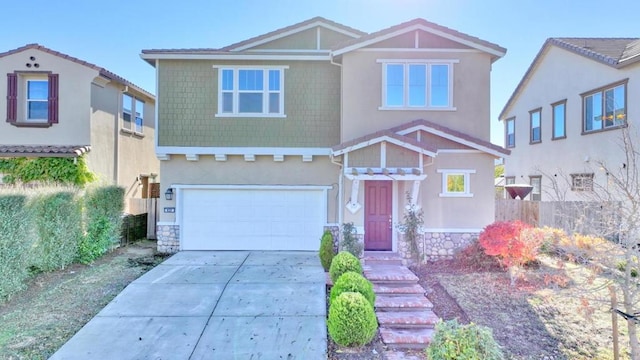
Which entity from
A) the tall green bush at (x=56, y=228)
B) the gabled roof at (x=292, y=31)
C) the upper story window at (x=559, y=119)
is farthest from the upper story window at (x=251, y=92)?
the upper story window at (x=559, y=119)

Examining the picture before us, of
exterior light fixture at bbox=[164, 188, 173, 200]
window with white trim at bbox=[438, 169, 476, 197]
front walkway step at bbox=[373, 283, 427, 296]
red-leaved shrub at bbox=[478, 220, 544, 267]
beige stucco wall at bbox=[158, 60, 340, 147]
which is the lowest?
front walkway step at bbox=[373, 283, 427, 296]

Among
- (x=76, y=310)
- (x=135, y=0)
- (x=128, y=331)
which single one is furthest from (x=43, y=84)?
(x=128, y=331)

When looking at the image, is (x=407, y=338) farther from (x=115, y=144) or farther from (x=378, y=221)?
(x=115, y=144)

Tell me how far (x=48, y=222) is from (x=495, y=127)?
2567cm

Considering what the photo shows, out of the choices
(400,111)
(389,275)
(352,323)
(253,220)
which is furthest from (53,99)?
(352,323)

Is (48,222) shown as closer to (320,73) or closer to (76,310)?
(76,310)

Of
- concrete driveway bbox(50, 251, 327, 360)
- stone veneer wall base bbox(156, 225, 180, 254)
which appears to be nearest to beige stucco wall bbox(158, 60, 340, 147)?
stone veneer wall base bbox(156, 225, 180, 254)

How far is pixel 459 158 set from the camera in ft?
33.1

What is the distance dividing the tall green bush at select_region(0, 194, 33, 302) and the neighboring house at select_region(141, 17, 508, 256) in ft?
14.1

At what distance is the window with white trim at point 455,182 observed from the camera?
33.1 feet

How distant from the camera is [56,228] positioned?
899 centimetres

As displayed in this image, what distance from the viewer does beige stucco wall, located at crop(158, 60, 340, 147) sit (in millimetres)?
11484

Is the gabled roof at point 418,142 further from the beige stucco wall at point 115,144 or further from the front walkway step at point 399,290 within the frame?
the beige stucco wall at point 115,144

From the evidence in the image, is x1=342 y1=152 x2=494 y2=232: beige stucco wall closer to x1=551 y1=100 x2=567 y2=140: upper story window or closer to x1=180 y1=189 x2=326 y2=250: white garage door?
x1=180 y1=189 x2=326 y2=250: white garage door
